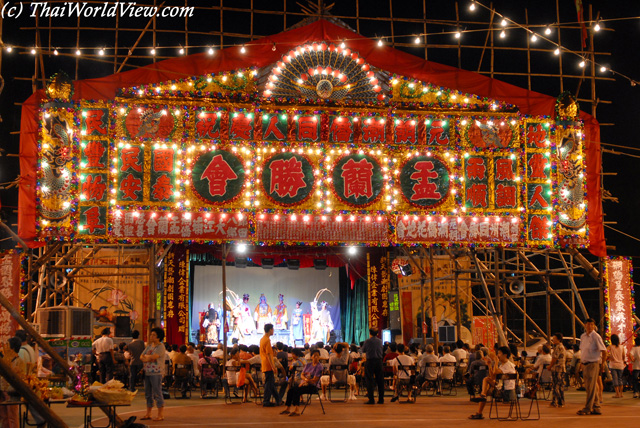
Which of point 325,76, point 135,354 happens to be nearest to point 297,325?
point 325,76

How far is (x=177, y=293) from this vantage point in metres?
23.4

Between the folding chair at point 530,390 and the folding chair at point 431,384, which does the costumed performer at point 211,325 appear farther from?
the folding chair at point 530,390

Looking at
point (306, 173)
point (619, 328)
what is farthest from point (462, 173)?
point (619, 328)

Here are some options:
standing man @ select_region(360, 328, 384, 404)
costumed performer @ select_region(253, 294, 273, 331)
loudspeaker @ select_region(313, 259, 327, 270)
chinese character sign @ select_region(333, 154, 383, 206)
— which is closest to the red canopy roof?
chinese character sign @ select_region(333, 154, 383, 206)

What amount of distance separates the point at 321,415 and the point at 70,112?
8.94 m

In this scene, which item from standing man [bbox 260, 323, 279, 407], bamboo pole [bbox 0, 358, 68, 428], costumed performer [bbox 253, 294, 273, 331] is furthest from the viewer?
costumed performer [bbox 253, 294, 273, 331]

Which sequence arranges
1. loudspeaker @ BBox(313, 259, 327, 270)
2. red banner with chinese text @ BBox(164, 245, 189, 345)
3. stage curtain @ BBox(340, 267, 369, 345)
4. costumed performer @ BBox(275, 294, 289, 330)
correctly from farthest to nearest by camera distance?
costumed performer @ BBox(275, 294, 289, 330), stage curtain @ BBox(340, 267, 369, 345), loudspeaker @ BBox(313, 259, 327, 270), red banner with chinese text @ BBox(164, 245, 189, 345)

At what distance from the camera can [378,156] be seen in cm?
1756

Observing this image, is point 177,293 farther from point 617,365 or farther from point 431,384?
point 617,365

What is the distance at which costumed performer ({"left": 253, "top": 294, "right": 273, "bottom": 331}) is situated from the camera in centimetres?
2556

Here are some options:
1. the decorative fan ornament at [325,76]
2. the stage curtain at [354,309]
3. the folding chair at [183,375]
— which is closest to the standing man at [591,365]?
the folding chair at [183,375]

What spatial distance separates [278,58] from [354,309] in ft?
36.7

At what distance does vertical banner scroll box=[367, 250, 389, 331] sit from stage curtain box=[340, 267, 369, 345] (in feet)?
2.44

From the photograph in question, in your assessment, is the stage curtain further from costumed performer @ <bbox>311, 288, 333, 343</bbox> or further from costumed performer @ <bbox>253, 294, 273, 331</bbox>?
costumed performer @ <bbox>253, 294, 273, 331</bbox>
